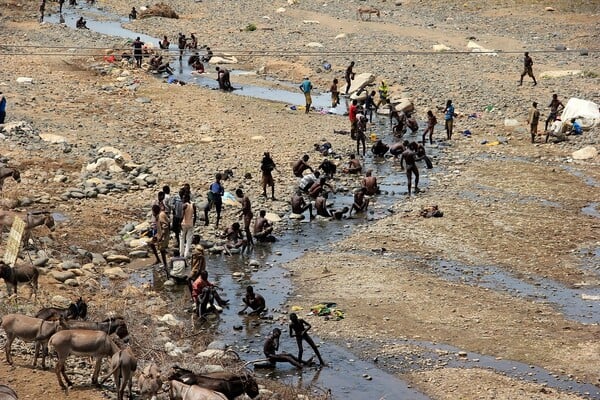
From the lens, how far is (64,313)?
1501 cm

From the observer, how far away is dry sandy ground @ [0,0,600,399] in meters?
17.6

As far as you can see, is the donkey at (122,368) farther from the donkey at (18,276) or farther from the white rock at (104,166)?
the white rock at (104,166)

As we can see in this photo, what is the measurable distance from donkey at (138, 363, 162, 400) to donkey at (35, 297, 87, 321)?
207 cm

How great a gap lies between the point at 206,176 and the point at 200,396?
585 inches

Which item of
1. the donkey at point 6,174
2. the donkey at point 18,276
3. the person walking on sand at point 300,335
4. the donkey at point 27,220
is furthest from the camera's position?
the donkey at point 6,174

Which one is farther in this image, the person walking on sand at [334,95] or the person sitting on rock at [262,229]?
the person walking on sand at [334,95]

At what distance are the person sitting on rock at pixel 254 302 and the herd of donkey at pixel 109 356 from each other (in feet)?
13.6

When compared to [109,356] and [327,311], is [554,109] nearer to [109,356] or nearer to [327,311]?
[327,311]

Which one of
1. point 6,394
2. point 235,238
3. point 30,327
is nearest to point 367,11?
Answer: point 235,238

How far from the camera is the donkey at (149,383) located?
13016 mm

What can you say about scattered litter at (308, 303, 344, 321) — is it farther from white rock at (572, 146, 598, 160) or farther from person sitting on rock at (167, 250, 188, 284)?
white rock at (572, 146, 598, 160)

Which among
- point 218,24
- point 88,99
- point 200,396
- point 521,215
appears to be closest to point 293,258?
point 521,215

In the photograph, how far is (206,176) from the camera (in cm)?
2689

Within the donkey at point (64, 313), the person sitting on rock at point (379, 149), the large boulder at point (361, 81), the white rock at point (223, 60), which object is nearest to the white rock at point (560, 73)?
the large boulder at point (361, 81)
